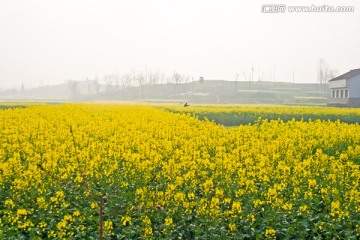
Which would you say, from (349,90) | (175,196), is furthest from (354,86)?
(175,196)

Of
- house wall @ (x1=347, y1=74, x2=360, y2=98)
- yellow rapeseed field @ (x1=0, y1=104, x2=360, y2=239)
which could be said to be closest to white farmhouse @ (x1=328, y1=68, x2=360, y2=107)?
house wall @ (x1=347, y1=74, x2=360, y2=98)

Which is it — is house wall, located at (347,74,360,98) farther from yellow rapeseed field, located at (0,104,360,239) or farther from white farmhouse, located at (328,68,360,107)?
yellow rapeseed field, located at (0,104,360,239)

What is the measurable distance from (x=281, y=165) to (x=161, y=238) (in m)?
4.38

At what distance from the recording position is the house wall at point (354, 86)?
187 feet

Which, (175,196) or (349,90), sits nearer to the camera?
(175,196)

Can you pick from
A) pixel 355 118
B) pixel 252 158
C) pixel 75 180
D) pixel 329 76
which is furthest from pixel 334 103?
pixel 329 76

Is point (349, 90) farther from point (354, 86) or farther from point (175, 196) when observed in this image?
point (175, 196)

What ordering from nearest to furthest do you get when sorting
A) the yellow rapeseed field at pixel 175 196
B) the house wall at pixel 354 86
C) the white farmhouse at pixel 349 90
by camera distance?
the yellow rapeseed field at pixel 175 196, the white farmhouse at pixel 349 90, the house wall at pixel 354 86

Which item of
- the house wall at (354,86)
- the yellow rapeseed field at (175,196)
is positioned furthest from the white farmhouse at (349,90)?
the yellow rapeseed field at (175,196)

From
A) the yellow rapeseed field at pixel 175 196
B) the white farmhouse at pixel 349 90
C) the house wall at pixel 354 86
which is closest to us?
the yellow rapeseed field at pixel 175 196

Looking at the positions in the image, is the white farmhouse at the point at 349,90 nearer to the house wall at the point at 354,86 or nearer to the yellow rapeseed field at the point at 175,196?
the house wall at the point at 354,86

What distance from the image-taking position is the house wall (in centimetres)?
5697

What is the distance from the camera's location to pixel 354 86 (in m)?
57.1

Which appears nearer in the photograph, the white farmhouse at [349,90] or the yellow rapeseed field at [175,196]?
the yellow rapeseed field at [175,196]
